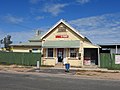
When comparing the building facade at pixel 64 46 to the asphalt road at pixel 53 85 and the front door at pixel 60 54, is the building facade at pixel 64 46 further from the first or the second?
the asphalt road at pixel 53 85

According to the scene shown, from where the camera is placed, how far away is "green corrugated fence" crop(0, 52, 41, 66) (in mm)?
36750

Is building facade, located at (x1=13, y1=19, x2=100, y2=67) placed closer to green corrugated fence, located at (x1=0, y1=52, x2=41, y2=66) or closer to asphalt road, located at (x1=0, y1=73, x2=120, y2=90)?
green corrugated fence, located at (x1=0, y1=52, x2=41, y2=66)

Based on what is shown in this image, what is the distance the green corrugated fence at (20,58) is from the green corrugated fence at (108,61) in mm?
8204

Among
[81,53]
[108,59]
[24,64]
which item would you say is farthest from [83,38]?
[24,64]

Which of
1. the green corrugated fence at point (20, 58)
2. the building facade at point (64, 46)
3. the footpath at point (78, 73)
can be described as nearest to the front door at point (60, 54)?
the building facade at point (64, 46)

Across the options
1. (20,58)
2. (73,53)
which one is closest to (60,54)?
(73,53)

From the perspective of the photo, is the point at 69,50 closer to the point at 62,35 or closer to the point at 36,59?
the point at 62,35

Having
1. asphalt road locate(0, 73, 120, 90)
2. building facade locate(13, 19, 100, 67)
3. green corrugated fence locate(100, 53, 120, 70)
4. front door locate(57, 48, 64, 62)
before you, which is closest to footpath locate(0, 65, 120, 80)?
green corrugated fence locate(100, 53, 120, 70)

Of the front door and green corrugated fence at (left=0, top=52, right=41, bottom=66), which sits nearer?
green corrugated fence at (left=0, top=52, right=41, bottom=66)

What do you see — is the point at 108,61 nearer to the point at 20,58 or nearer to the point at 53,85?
the point at 20,58

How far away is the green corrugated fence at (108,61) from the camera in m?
32.6

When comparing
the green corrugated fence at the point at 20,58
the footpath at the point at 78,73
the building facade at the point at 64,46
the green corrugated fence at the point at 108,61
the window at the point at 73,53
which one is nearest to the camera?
the footpath at the point at 78,73

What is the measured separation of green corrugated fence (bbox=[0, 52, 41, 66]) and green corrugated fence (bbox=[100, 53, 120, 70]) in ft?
26.9

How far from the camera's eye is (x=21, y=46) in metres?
42.2
